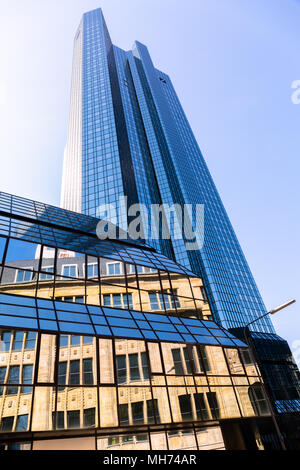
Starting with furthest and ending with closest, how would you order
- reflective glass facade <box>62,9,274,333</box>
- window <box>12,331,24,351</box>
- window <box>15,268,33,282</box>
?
reflective glass facade <box>62,9,274,333</box> < window <box>15,268,33,282</box> < window <box>12,331,24,351</box>

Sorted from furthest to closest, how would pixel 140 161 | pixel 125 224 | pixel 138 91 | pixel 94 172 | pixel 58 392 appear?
pixel 138 91 < pixel 140 161 < pixel 94 172 < pixel 125 224 < pixel 58 392

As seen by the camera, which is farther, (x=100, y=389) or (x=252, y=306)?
(x=252, y=306)

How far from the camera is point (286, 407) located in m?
51.4

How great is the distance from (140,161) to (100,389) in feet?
388

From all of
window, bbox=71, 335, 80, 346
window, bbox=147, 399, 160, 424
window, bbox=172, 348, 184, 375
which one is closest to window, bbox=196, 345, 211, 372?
window, bbox=172, 348, 184, 375

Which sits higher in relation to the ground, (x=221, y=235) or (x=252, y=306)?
(x=221, y=235)

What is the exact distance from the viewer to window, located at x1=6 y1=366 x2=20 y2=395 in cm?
1312

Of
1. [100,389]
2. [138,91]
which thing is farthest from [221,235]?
[100,389]

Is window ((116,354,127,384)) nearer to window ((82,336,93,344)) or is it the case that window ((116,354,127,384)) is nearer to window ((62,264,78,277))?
window ((82,336,93,344))

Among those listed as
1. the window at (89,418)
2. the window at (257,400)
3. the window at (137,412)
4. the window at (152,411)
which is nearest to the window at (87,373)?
the window at (89,418)

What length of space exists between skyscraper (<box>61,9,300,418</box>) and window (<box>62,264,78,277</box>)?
5256 centimetres
